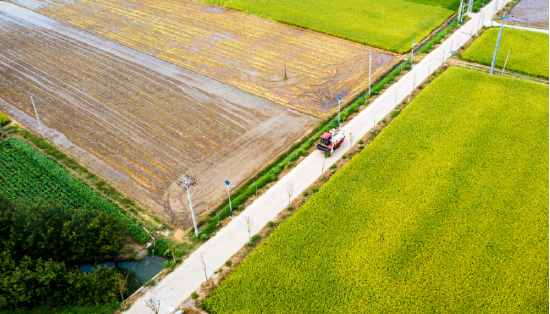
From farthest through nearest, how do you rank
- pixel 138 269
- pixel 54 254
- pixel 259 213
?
1. pixel 259 213
2. pixel 138 269
3. pixel 54 254

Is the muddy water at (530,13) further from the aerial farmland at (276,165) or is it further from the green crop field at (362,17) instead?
the green crop field at (362,17)

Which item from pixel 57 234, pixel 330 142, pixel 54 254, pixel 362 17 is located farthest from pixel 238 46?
pixel 54 254

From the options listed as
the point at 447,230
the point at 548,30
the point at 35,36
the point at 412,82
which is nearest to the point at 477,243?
the point at 447,230

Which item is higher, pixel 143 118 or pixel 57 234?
pixel 57 234

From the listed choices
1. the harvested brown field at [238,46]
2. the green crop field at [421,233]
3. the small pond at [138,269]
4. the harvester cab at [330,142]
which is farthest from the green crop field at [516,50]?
the small pond at [138,269]

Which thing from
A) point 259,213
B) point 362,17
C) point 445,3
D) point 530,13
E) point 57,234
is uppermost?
point 362,17

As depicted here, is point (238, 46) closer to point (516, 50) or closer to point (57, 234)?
point (516, 50)
